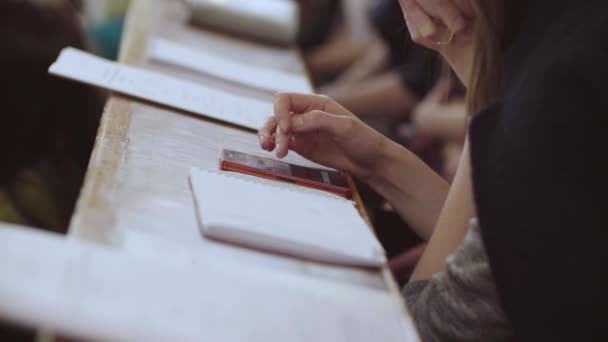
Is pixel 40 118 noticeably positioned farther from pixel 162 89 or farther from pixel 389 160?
pixel 389 160

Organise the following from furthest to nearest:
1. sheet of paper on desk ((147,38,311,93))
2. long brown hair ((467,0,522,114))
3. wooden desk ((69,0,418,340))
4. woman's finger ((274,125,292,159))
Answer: sheet of paper on desk ((147,38,311,93)) → woman's finger ((274,125,292,159)) → long brown hair ((467,0,522,114)) → wooden desk ((69,0,418,340))

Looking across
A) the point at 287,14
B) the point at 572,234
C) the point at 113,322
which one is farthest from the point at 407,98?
the point at 113,322

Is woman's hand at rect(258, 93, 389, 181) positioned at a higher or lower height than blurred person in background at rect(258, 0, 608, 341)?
higher

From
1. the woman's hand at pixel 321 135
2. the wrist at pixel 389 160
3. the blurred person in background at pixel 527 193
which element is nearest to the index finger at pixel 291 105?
the woman's hand at pixel 321 135

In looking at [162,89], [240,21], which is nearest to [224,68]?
[162,89]

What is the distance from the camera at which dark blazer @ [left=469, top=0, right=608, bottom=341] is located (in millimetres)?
623

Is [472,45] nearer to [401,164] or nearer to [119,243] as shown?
[401,164]

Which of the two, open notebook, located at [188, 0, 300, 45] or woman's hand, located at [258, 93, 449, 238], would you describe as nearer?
woman's hand, located at [258, 93, 449, 238]

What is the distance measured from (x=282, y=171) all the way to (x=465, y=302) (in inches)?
10.4

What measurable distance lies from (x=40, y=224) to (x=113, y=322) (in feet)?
3.00

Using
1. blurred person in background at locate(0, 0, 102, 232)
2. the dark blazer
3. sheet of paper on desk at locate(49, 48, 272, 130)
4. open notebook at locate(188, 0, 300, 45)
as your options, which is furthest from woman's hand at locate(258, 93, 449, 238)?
open notebook at locate(188, 0, 300, 45)

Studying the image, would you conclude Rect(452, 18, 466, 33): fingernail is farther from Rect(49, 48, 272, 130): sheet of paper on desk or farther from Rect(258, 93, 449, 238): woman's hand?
Rect(49, 48, 272, 130): sheet of paper on desk

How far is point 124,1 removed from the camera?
286 centimetres

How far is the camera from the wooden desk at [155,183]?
61cm
